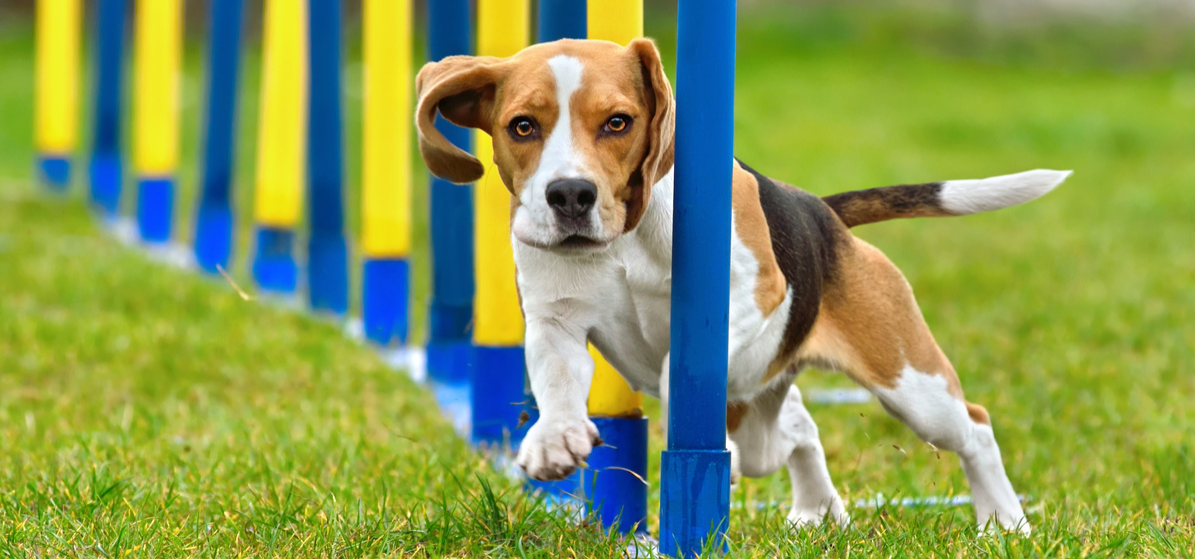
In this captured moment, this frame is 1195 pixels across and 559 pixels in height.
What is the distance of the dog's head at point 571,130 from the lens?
2412 millimetres

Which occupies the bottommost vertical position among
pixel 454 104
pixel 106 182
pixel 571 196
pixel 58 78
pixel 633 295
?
pixel 106 182

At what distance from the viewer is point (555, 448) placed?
2521 millimetres

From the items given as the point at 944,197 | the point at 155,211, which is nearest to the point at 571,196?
the point at 944,197

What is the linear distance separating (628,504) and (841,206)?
905 mm

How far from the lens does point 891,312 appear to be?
122 inches

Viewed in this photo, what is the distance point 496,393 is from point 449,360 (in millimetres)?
1165

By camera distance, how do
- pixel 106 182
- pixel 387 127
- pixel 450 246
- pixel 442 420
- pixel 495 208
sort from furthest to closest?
pixel 106 182, pixel 387 127, pixel 450 246, pixel 442 420, pixel 495 208

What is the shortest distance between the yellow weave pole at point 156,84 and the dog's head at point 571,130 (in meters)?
6.48

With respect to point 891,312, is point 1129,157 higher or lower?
lower

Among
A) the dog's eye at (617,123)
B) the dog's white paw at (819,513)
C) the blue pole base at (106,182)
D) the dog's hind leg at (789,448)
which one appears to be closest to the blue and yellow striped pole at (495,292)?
the dog's hind leg at (789,448)

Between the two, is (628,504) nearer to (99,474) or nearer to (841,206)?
(841,206)

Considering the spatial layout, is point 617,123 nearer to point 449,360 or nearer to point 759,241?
point 759,241

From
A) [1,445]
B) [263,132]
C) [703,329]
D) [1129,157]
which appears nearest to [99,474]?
[1,445]

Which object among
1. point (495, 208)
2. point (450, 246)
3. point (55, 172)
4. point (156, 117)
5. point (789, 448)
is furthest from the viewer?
point (55, 172)
